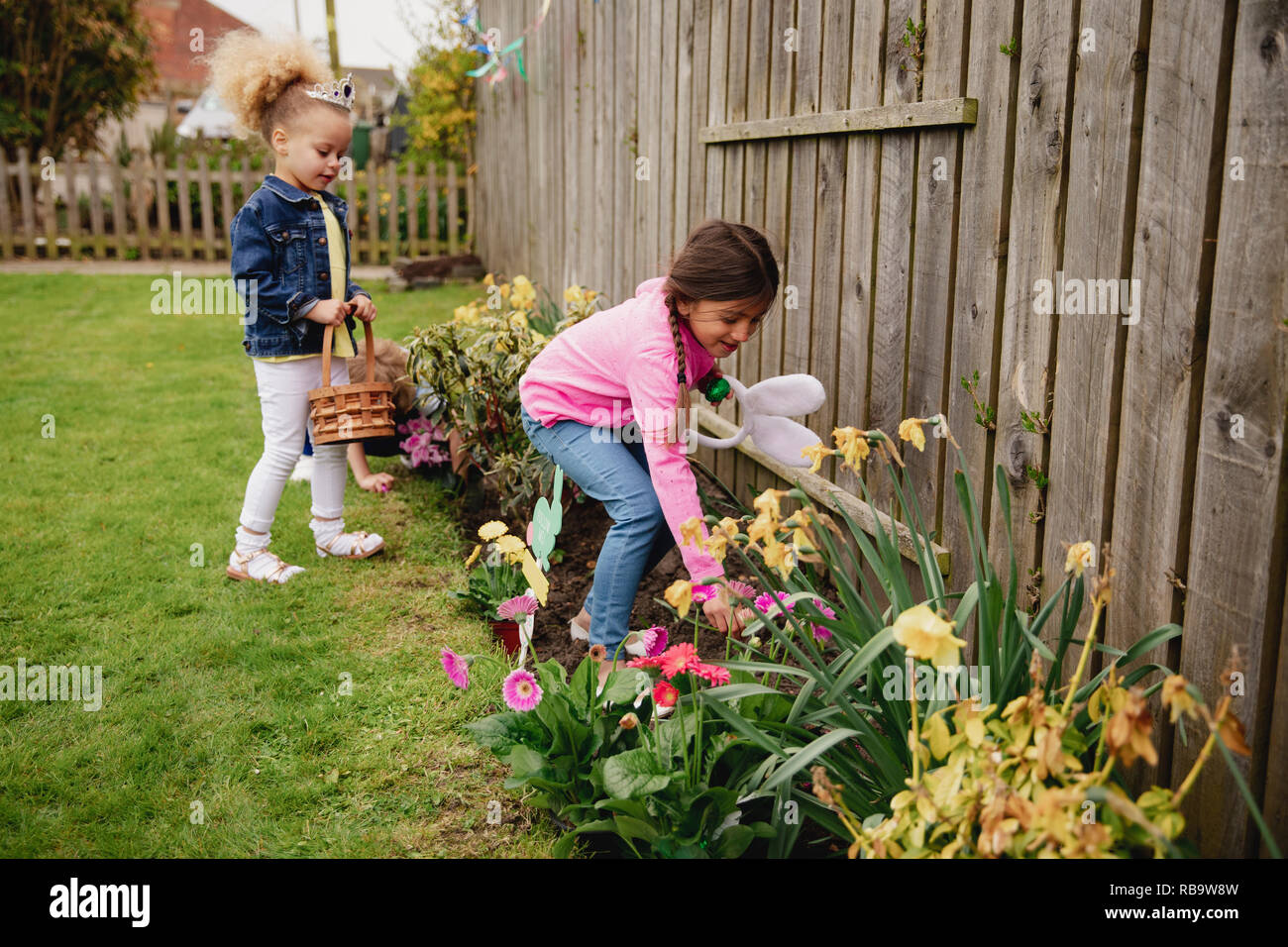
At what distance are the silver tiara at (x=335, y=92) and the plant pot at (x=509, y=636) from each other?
1.92m

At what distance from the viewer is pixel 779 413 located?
9.61 feet

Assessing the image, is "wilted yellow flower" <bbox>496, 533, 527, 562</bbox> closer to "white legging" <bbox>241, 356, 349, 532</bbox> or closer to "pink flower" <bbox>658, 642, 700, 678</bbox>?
Result: "pink flower" <bbox>658, 642, 700, 678</bbox>

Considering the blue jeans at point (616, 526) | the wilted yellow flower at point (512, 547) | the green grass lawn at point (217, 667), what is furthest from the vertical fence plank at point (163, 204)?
the wilted yellow flower at point (512, 547)

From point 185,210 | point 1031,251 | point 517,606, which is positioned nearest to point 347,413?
point 517,606

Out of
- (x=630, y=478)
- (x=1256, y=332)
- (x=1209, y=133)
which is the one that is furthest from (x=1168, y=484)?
(x=630, y=478)

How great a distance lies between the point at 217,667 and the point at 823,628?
1766 mm

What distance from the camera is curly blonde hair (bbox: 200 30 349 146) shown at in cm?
361

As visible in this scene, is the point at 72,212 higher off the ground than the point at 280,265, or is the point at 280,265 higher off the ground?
the point at 72,212

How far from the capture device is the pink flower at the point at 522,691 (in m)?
2.23

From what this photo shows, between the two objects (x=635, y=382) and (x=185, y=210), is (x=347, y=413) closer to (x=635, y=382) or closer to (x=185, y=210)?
(x=635, y=382)

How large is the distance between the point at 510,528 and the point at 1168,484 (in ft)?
8.85

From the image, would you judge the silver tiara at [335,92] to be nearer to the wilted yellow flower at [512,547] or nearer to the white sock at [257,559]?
the white sock at [257,559]

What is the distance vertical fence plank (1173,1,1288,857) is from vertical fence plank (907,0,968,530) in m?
0.84

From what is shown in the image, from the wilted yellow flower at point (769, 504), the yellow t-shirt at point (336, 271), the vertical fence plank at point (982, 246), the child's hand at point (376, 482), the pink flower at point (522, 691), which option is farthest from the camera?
the child's hand at point (376, 482)
